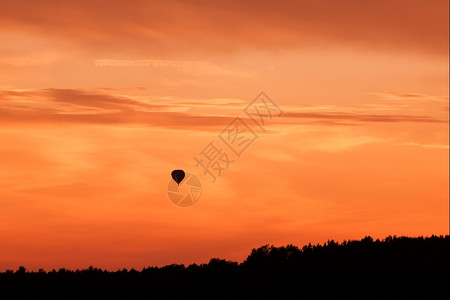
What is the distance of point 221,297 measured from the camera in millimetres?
70688

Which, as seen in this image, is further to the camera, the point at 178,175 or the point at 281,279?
the point at 281,279

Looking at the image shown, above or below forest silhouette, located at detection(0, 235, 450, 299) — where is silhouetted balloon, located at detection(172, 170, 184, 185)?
above

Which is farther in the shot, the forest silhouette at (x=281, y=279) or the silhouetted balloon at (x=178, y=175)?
the forest silhouette at (x=281, y=279)

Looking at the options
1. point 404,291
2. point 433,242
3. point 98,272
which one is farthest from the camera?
point 433,242

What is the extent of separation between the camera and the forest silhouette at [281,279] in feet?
224

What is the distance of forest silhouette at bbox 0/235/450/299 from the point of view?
224 feet

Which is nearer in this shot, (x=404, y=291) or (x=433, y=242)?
(x=404, y=291)

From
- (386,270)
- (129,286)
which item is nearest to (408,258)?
(386,270)

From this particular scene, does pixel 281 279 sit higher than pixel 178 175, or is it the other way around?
pixel 178 175

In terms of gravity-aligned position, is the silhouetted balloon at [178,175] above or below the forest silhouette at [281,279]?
above

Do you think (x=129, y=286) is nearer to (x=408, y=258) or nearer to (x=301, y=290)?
(x=301, y=290)

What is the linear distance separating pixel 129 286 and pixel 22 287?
822 cm

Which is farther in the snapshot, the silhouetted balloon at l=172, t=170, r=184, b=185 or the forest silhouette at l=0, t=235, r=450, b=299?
the forest silhouette at l=0, t=235, r=450, b=299

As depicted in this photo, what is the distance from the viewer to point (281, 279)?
245 ft
